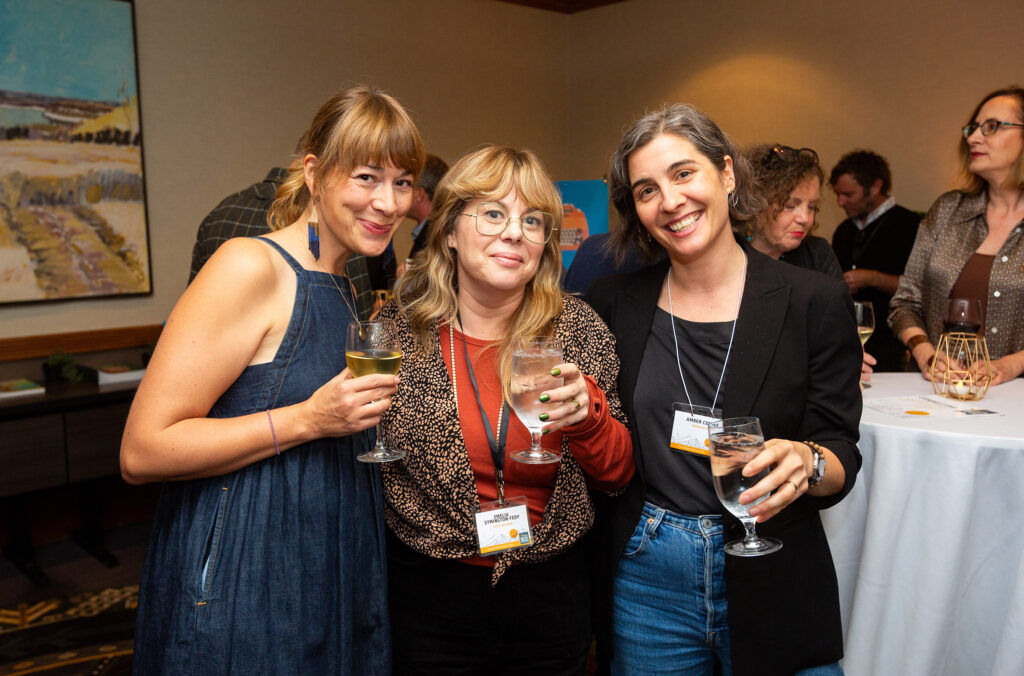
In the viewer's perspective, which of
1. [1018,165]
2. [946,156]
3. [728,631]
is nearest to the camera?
[728,631]

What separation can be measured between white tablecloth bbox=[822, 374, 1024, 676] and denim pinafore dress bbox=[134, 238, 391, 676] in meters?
1.43

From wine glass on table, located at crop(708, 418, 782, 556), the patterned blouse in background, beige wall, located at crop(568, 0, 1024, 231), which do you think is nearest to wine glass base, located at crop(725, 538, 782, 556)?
wine glass on table, located at crop(708, 418, 782, 556)

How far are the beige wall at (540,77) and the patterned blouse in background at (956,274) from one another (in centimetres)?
251

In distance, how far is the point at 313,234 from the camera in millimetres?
1534

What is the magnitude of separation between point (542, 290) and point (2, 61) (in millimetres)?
3828

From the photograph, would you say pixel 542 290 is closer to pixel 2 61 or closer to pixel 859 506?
pixel 859 506

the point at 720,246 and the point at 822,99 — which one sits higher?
the point at 822,99

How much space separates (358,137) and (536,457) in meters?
0.71

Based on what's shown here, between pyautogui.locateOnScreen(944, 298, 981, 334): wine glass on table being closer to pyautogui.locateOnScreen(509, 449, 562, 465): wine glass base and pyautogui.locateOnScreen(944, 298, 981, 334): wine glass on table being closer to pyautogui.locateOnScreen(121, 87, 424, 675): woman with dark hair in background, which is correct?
pyautogui.locateOnScreen(509, 449, 562, 465): wine glass base

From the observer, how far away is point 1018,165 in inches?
118

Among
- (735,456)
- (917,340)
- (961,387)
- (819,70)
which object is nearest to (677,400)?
(735,456)

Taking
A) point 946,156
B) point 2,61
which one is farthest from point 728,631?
point 946,156

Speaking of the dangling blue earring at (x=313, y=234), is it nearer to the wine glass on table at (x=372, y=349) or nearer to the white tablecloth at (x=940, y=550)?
the wine glass on table at (x=372, y=349)

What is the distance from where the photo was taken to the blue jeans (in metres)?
1.53
